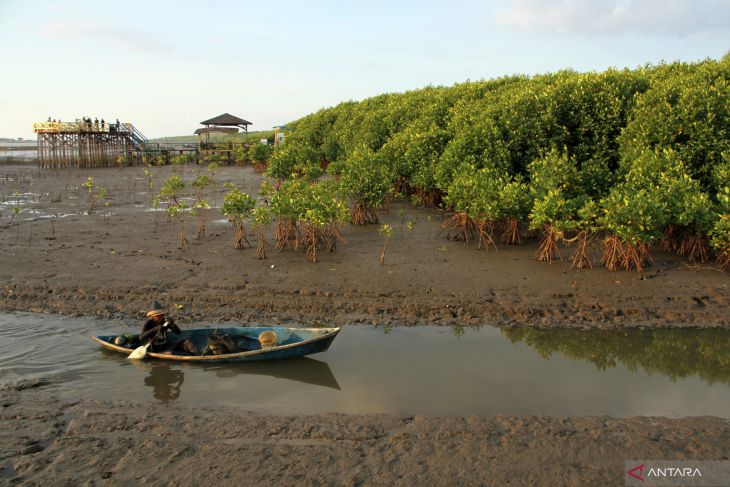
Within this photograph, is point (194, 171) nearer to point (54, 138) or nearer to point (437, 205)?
point (54, 138)

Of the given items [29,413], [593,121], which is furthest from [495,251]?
[29,413]

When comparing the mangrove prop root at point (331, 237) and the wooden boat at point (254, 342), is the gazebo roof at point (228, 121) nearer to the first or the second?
the mangrove prop root at point (331, 237)

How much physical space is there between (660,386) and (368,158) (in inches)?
460

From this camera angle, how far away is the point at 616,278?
39.2 ft

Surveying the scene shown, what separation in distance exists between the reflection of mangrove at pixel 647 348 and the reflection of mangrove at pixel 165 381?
548 cm

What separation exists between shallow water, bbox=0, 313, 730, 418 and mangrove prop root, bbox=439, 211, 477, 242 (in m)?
5.06

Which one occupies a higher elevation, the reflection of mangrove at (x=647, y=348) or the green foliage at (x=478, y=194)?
the green foliage at (x=478, y=194)

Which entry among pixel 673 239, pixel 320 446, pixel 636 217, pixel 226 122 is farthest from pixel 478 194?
pixel 226 122

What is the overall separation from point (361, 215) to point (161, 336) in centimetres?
951

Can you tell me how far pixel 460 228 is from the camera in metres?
15.5

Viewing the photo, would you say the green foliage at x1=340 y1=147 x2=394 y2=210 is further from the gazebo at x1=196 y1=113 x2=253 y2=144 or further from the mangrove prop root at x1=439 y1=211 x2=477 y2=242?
the gazebo at x1=196 y1=113 x2=253 y2=144

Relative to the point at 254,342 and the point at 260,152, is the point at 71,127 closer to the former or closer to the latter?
the point at 260,152

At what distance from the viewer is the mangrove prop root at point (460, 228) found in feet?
48.7

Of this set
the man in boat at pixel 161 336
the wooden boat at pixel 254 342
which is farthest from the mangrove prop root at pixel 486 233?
the man in boat at pixel 161 336
